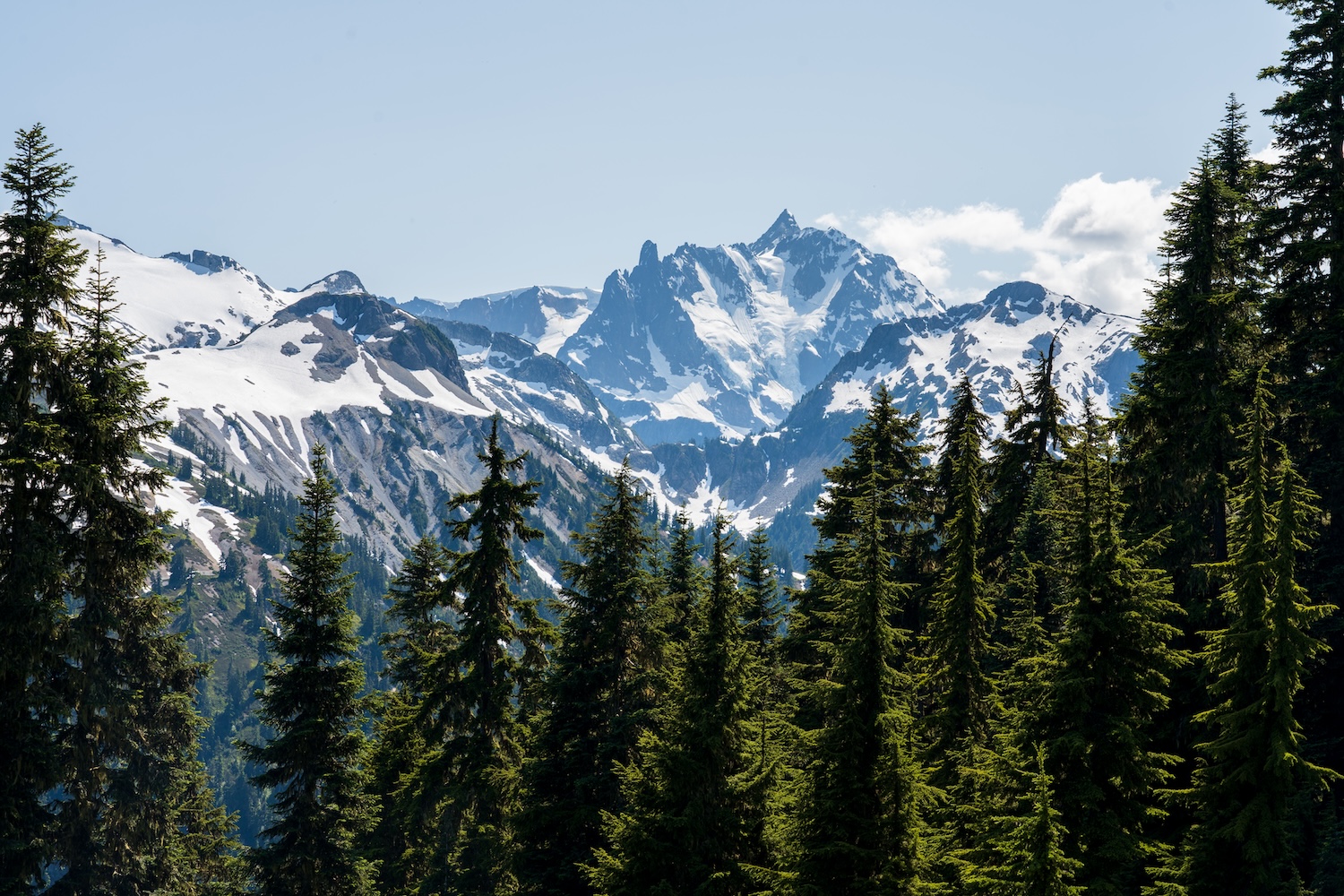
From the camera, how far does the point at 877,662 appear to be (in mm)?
20516

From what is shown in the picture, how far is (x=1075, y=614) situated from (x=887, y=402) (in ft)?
59.2

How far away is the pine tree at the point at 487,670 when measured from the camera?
95.3ft

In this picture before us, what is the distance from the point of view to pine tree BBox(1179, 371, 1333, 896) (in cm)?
1925

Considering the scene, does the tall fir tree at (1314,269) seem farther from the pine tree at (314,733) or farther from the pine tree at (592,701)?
the pine tree at (314,733)

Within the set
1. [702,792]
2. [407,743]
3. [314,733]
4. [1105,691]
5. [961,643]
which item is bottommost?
[702,792]

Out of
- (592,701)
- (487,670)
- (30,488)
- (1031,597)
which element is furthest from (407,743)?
(1031,597)

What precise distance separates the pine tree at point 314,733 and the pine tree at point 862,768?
14921 millimetres

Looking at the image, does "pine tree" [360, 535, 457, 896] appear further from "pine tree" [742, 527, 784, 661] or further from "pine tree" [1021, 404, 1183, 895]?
"pine tree" [1021, 404, 1183, 895]

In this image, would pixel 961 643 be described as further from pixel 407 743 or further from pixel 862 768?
pixel 407 743

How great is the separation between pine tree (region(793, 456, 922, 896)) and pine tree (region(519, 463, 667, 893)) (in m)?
7.49

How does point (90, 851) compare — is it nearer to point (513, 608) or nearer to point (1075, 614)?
point (513, 608)

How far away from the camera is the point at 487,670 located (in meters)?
29.4

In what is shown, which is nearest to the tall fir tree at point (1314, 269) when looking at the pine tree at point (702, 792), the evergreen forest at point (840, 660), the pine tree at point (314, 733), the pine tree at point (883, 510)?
the evergreen forest at point (840, 660)

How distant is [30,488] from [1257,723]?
26410mm
